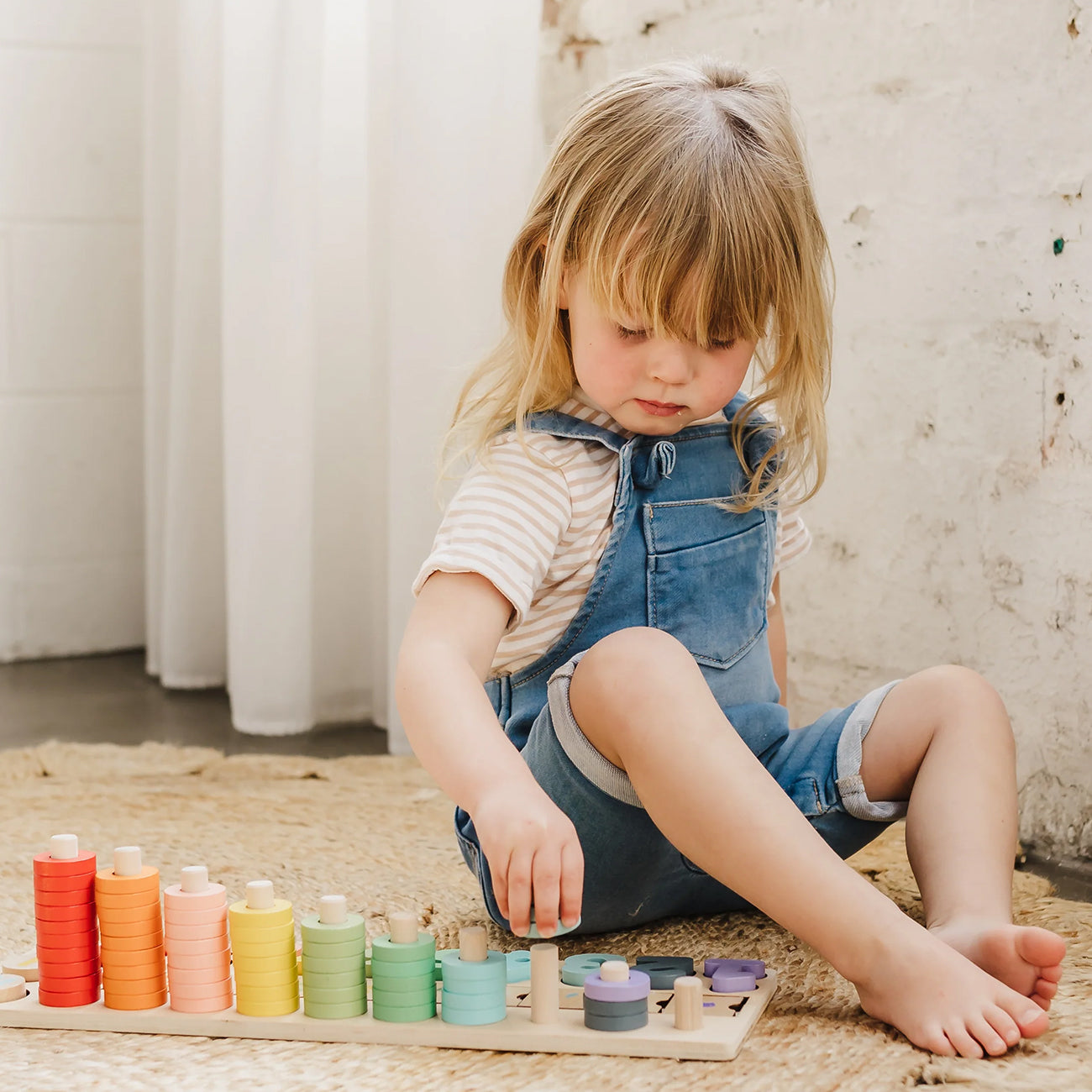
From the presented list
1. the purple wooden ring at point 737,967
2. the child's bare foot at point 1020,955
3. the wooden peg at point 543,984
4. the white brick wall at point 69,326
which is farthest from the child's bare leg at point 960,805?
the white brick wall at point 69,326

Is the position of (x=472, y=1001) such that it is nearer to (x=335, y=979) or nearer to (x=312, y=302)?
(x=335, y=979)

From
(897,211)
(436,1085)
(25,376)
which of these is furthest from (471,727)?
(25,376)

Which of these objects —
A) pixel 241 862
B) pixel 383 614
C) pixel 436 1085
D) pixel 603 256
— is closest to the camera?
pixel 436 1085

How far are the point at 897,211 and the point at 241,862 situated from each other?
30.6 inches

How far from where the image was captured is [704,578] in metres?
0.94

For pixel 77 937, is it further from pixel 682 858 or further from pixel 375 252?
pixel 375 252

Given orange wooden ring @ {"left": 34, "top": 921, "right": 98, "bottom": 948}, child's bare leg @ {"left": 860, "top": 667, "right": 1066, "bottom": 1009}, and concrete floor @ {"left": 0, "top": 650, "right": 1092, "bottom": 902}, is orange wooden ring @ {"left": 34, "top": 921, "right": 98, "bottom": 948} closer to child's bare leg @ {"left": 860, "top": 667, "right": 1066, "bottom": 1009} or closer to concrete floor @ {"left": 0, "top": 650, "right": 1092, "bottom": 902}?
child's bare leg @ {"left": 860, "top": 667, "right": 1066, "bottom": 1009}

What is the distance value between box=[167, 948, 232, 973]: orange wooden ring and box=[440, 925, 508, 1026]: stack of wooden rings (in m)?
0.12

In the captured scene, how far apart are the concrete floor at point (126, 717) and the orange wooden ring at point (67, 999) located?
750 millimetres

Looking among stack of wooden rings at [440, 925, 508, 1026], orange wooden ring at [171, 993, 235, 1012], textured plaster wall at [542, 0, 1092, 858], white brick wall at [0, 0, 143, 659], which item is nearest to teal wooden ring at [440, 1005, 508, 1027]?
stack of wooden rings at [440, 925, 508, 1026]

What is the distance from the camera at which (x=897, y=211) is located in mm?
1228

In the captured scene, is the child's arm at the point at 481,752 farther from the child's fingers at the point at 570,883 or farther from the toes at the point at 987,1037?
the toes at the point at 987,1037

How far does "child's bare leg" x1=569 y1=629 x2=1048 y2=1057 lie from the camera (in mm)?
726

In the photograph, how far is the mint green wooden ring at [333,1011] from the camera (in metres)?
0.76
